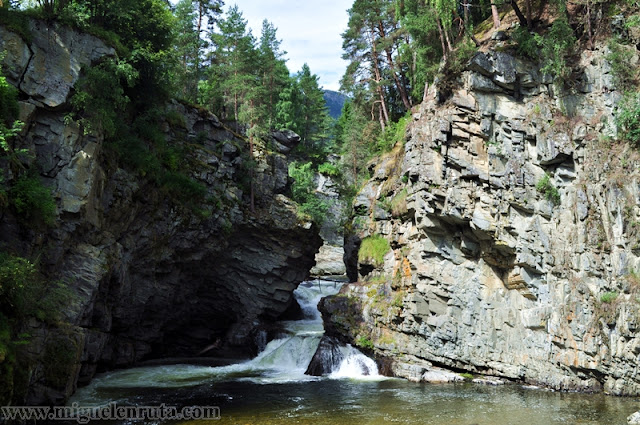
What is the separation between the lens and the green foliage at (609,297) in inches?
761


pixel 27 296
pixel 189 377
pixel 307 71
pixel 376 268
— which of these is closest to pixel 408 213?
pixel 376 268

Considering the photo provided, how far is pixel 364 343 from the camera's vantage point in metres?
25.5

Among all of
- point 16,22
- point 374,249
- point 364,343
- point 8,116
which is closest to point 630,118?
point 374,249

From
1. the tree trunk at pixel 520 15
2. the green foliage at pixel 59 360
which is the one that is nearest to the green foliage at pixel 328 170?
the tree trunk at pixel 520 15

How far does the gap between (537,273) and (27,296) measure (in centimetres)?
1991

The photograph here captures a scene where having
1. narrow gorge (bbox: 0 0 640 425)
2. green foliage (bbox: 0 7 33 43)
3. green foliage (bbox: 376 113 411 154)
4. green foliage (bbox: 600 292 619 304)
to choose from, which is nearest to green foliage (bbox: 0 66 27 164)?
narrow gorge (bbox: 0 0 640 425)

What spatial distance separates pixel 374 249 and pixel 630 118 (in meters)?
14.0

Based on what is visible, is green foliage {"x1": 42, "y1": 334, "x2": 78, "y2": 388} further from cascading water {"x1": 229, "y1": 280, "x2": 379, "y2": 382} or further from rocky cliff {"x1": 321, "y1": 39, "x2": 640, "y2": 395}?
rocky cliff {"x1": 321, "y1": 39, "x2": 640, "y2": 395}

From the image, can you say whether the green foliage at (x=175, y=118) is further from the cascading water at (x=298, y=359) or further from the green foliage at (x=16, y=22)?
the cascading water at (x=298, y=359)

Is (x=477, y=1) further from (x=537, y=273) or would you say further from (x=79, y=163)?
(x=79, y=163)

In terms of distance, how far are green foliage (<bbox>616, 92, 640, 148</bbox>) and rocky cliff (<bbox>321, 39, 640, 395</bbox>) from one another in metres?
0.40

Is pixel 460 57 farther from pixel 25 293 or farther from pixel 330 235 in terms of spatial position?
pixel 330 235

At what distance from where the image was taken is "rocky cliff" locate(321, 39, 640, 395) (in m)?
19.9

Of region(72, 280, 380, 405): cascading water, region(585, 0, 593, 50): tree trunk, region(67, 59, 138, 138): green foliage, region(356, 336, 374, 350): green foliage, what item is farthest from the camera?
region(356, 336, 374, 350): green foliage
